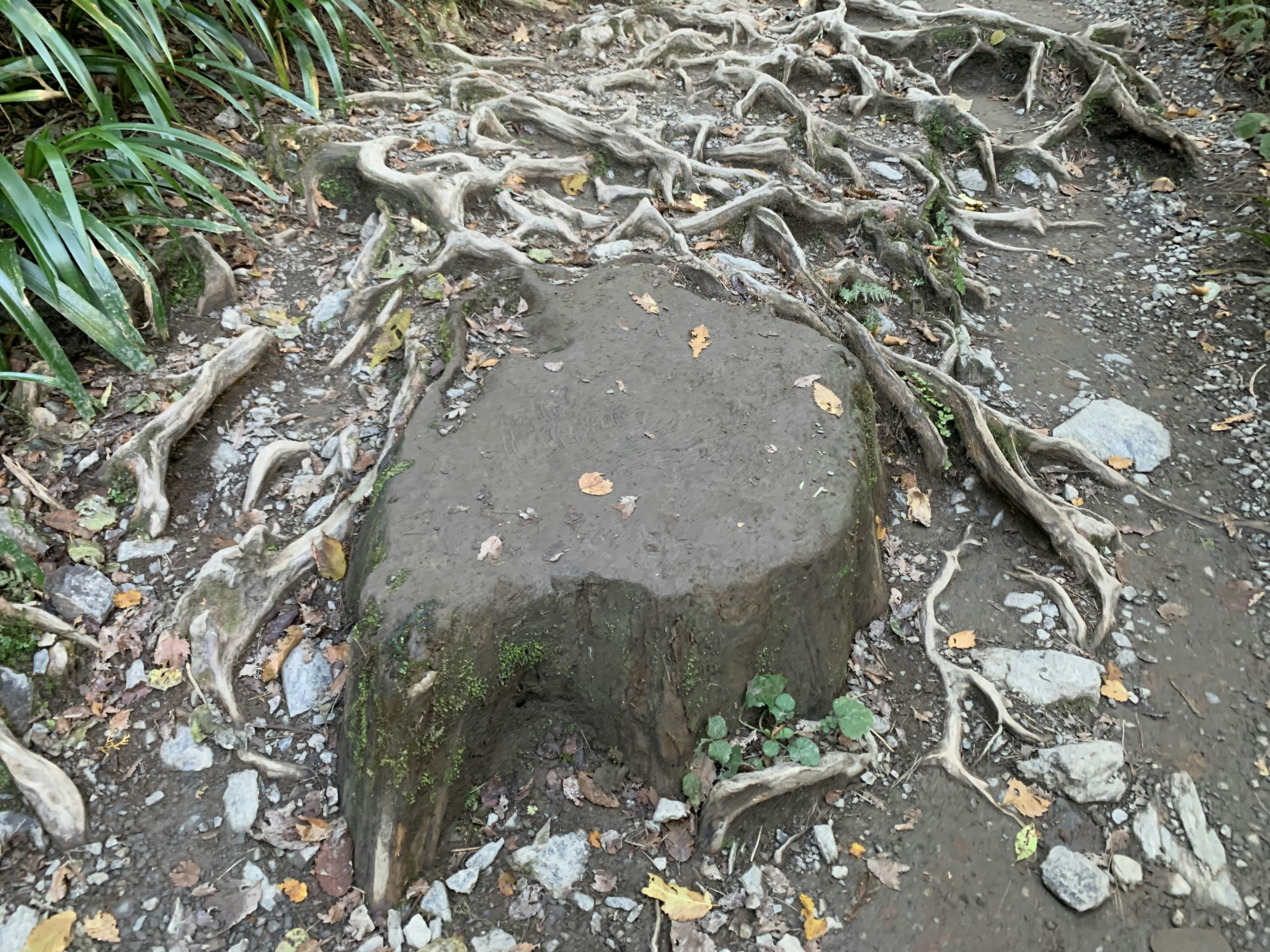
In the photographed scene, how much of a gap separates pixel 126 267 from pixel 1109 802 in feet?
15.9

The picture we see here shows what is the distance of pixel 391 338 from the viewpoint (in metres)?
3.87

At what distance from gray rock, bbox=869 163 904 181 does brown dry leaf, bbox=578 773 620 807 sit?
499cm

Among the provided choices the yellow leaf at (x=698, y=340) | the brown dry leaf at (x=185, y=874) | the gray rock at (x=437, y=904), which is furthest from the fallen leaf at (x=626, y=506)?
the brown dry leaf at (x=185, y=874)

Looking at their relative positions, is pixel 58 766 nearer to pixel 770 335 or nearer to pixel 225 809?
pixel 225 809

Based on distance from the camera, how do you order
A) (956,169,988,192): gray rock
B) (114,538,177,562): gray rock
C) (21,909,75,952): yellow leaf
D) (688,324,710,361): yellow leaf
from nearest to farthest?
(21,909,75,952): yellow leaf → (114,538,177,562): gray rock → (688,324,710,361): yellow leaf → (956,169,988,192): gray rock

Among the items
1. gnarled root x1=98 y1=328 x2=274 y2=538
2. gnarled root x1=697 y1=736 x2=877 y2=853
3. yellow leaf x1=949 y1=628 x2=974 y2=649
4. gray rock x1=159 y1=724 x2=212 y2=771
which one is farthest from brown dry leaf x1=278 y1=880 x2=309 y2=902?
yellow leaf x1=949 y1=628 x2=974 y2=649

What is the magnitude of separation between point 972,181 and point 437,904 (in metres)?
6.27

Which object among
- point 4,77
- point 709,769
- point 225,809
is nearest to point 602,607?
point 709,769

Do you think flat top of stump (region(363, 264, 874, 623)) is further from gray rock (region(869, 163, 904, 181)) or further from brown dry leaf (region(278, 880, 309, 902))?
gray rock (region(869, 163, 904, 181))

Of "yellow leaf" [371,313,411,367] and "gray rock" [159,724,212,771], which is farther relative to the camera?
"yellow leaf" [371,313,411,367]

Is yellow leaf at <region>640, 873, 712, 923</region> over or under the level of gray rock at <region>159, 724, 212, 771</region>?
under

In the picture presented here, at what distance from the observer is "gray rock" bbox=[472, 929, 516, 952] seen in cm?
252

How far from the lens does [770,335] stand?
11.8 ft

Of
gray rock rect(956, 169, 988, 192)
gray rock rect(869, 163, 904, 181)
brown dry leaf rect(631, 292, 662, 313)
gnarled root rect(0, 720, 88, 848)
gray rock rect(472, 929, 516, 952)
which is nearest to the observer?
gnarled root rect(0, 720, 88, 848)
